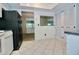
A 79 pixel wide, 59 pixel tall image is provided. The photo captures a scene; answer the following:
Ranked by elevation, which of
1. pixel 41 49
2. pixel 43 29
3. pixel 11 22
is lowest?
pixel 41 49

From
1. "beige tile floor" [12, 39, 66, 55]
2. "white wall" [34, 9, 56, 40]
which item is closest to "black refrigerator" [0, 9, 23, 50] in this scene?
"beige tile floor" [12, 39, 66, 55]

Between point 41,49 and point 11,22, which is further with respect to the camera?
point 41,49

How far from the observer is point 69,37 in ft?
8.27

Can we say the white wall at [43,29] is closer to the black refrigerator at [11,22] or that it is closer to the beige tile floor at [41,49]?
the beige tile floor at [41,49]

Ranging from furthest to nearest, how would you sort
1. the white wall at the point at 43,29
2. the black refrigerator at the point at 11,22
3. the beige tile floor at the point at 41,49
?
the white wall at the point at 43,29 < the black refrigerator at the point at 11,22 < the beige tile floor at the point at 41,49

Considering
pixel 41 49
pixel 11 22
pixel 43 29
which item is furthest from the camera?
pixel 43 29

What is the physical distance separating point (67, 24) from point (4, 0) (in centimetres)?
547

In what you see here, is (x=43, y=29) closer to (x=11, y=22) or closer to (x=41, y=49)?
(x=41, y=49)

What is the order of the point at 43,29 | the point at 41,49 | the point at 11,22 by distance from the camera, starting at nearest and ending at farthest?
1. the point at 11,22
2. the point at 41,49
3. the point at 43,29

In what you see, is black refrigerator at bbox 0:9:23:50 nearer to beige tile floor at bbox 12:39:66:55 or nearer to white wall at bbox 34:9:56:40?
beige tile floor at bbox 12:39:66:55

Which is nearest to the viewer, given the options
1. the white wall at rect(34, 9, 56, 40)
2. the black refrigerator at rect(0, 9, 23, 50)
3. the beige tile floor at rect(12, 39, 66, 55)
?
the beige tile floor at rect(12, 39, 66, 55)

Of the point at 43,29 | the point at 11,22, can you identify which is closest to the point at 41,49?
the point at 11,22

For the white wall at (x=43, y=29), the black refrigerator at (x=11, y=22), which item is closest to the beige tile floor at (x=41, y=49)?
the black refrigerator at (x=11, y=22)

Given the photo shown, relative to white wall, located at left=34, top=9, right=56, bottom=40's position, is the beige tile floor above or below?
below
